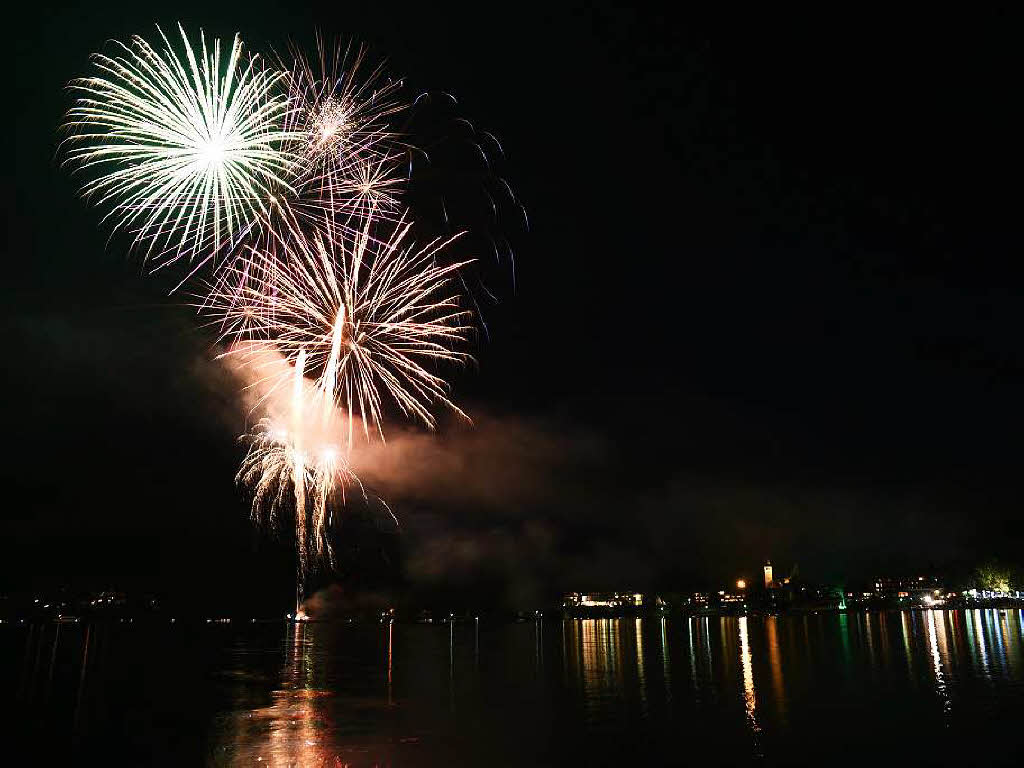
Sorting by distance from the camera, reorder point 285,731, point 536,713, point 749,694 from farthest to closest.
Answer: point 749,694 < point 536,713 < point 285,731

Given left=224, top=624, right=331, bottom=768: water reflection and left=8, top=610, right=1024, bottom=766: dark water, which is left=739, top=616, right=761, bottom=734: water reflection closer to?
left=8, top=610, right=1024, bottom=766: dark water

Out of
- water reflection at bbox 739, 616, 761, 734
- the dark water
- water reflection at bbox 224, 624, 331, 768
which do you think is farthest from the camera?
water reflection at bbox 739, 616, 761, 734

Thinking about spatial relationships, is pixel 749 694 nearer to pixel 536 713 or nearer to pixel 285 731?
pixel 536 713

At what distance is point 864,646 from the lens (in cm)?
5888

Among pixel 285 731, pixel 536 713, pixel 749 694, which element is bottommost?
pixel 749 694

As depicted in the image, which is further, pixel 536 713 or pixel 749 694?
pixel 749 694

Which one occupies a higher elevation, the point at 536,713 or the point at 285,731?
the point at 285,731

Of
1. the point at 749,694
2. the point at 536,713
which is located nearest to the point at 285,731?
the point at 536,713

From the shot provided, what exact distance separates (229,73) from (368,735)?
57.9 feet

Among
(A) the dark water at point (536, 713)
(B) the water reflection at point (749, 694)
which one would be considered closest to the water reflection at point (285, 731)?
(A) the dark water at point (536, 713)

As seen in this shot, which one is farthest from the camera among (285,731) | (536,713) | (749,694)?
(749,694)

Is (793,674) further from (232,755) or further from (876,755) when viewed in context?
(232,755)

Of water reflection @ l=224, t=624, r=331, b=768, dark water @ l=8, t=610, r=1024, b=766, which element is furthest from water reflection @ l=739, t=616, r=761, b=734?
water reflection @ l=224, t=624, r=331, b=768

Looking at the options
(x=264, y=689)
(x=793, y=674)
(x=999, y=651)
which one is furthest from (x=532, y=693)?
(x=999, y=651)
